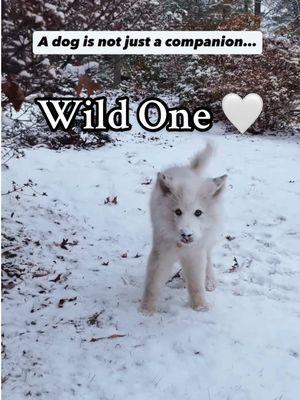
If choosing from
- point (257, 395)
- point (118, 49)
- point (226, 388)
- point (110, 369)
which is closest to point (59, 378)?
point (110, 369)

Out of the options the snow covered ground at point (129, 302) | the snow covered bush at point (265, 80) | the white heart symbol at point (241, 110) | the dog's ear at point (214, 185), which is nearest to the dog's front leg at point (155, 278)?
the snow covered ground at point (129, 302)

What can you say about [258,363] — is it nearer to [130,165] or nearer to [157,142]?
[130,165]

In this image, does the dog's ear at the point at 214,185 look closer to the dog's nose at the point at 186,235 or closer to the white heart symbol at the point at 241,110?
the dog's nose at the point at 186,235

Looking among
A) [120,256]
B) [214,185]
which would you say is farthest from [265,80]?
[214,185]

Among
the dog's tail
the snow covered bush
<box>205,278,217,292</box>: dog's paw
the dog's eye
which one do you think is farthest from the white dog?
the snow covered bush

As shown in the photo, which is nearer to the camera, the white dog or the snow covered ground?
the snow covered ground

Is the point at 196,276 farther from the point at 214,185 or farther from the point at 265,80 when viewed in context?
the point at 265,80

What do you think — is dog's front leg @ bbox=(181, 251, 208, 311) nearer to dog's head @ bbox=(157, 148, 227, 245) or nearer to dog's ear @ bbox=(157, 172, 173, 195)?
dog's head @ bbox=(157, 148, 227, 245)
